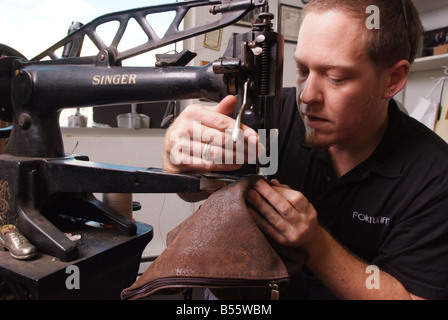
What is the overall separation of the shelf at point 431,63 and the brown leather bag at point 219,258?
7.22 feet

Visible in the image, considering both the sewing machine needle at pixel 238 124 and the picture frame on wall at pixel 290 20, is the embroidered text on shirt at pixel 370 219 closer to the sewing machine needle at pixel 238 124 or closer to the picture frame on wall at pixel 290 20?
the sewing machine needle at pixel 238 124

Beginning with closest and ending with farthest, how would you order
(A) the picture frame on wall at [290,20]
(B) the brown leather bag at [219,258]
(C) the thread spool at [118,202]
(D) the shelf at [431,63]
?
(B) the brown leather bag at [219,258], (C) the thread spool at [118,202], (D) the shelf at [431,63], (A) the picture frame on wall at [290,20]

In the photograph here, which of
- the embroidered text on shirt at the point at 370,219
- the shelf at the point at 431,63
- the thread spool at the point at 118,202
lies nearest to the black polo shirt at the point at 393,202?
the embroidered text on shirt at the point at 370,219

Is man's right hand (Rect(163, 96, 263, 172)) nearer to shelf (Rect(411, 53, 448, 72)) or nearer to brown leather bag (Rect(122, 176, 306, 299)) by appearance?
brown leather bag (Rect(122, 176, 306, 299))

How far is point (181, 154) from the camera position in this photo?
0.73 metres

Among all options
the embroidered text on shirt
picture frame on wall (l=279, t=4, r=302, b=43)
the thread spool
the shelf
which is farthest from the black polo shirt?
picture frame on wall (l=279, t=4, r=302, b=43)

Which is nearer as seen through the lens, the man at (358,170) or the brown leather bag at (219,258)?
the brown leather bag at (219,258)

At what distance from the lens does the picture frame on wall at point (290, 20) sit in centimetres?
234

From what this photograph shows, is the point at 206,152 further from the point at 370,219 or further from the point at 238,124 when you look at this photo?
the point at 370,219

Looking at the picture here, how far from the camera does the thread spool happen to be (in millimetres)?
967

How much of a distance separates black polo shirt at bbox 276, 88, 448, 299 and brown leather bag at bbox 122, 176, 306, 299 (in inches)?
20.9

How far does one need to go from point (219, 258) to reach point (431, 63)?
245 centimetres

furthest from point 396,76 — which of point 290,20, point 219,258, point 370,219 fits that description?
point 290,20

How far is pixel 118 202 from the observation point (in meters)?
0.97
